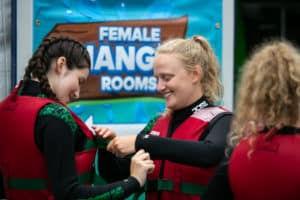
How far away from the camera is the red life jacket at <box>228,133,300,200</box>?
5.58 ft

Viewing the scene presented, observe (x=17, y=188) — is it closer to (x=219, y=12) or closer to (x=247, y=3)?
(x=219, y=12)

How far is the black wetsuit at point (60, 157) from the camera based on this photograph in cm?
196

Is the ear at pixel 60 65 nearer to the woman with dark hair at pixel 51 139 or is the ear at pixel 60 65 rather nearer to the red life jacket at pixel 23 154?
the woman with dark hair at pixel 51 139

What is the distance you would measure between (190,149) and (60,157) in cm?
43

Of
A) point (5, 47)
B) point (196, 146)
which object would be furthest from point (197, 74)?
Result: point (5, 47)

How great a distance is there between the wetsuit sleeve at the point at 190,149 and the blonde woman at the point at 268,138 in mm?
251

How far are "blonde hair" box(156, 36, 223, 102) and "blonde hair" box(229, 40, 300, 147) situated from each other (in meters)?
0.47

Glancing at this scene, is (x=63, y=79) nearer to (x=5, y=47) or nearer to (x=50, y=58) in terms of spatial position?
(x=50, y=58)

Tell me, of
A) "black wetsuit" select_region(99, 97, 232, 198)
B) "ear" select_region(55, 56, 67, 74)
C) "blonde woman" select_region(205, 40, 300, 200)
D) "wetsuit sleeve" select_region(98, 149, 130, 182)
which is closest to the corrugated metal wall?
"wetsuit sleeve" select_region(98, 149, 130, 182)

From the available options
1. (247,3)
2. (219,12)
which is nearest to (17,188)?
(219,12)

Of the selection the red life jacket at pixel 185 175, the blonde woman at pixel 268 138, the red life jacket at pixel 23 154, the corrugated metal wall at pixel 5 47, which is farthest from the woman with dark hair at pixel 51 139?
the corrugated metal wall at pixel 5 47

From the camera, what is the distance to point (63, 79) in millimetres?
2139

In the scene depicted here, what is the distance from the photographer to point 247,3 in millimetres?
7555

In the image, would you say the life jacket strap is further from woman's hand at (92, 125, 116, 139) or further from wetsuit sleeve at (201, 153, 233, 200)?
wetsuit sleeve at (201, 153, 233, 200)
